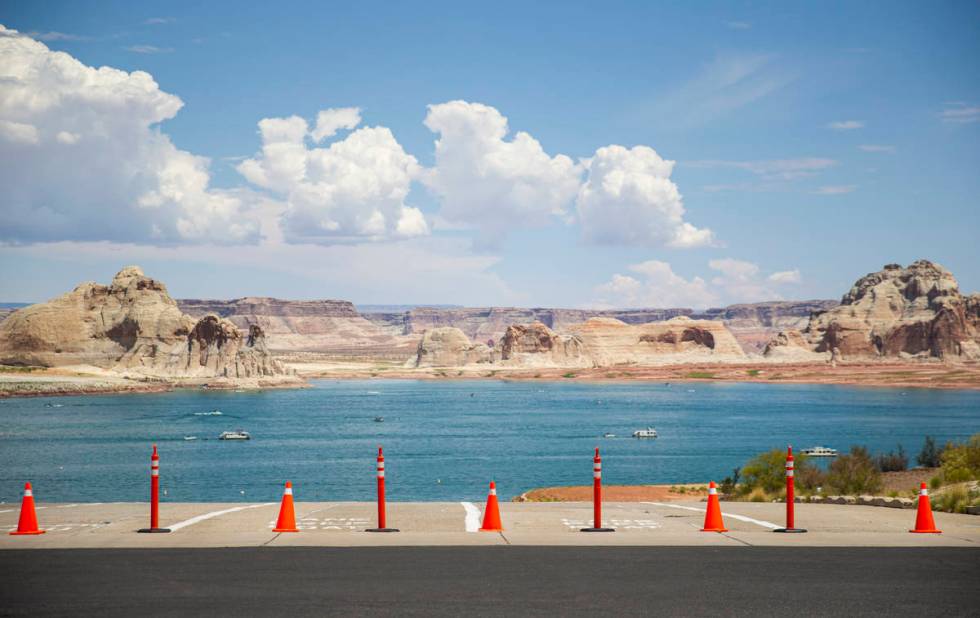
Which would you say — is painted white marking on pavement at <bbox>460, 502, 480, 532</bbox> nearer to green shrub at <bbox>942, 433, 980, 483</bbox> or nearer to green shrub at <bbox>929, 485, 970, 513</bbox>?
green shrub at <bbox>929, 485, 970, 513</bbox>

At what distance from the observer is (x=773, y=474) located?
34.4 m

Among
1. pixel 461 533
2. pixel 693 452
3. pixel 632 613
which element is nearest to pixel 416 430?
pixel 693 452

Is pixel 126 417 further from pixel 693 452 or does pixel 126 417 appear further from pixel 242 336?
pixel 242 336

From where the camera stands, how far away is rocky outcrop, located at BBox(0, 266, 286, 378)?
616ft

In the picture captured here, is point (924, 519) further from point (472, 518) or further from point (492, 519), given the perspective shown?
point (472, 518)

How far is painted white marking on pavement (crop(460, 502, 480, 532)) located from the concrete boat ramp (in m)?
0.02

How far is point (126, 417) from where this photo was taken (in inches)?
4250

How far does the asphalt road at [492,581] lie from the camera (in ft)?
32.6

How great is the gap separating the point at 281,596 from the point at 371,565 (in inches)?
79.8

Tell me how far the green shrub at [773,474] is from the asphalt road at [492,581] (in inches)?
733

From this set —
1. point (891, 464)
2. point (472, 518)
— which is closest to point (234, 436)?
point (891, 464)

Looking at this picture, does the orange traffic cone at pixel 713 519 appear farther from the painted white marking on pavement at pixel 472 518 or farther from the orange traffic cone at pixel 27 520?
the orange traffic cone at pixel 27 520

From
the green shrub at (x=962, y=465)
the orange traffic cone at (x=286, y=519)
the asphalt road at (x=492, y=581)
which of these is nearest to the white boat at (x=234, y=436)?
the green shrub at (x=962, y=465)

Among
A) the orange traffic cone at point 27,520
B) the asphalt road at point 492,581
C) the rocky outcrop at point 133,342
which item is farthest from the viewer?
the rocky outcrop at point 133,342
